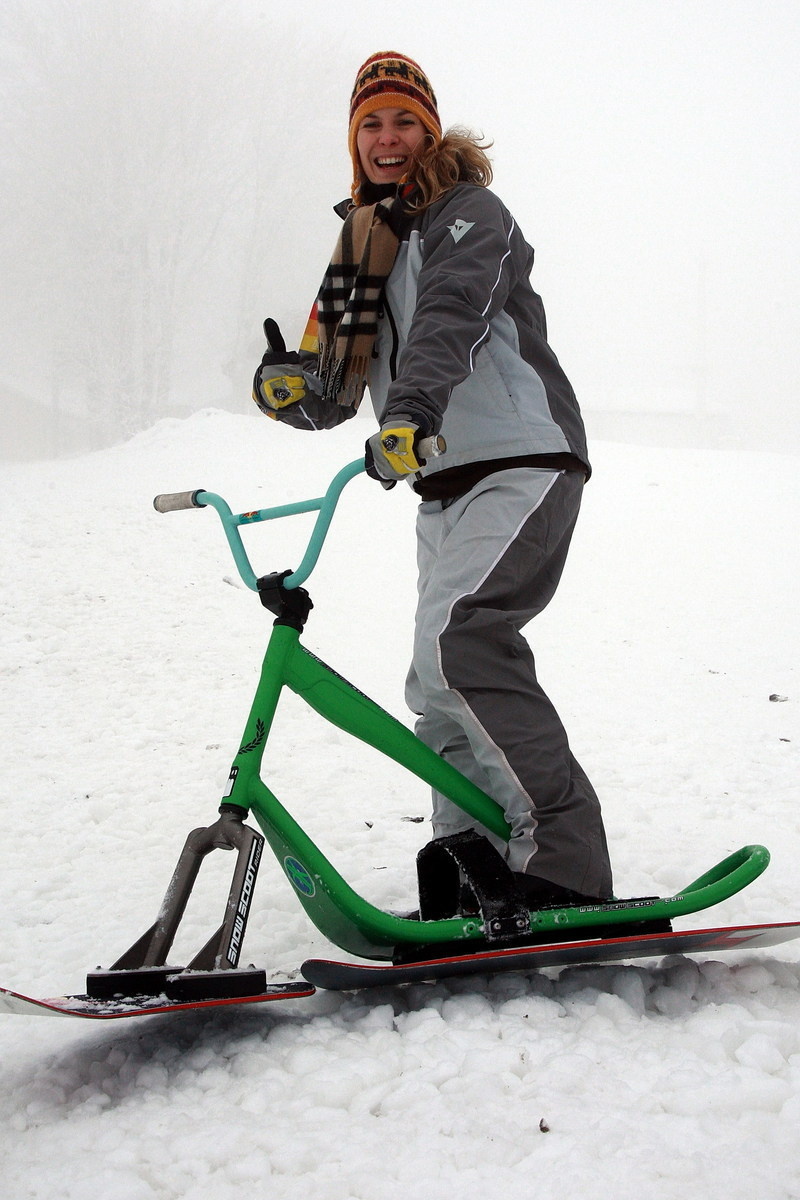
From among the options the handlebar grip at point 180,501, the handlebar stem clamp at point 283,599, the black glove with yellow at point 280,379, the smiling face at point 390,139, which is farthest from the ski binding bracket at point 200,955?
the smiling face at point 390,139

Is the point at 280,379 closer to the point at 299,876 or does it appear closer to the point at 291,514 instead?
the point at 291,514

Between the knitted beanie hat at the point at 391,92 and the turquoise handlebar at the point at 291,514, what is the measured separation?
2.97 ft

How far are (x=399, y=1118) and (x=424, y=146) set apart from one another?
6.63ft

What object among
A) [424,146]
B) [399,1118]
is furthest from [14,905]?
A: [424,146]

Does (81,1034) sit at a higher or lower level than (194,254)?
lower

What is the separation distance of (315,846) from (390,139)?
1.66 meters

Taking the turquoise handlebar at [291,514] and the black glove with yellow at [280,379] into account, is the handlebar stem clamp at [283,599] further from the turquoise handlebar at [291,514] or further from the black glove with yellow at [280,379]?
the black glove with yellow at [280,379]

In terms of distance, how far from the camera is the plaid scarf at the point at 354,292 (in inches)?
77.2

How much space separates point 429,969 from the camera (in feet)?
5.29

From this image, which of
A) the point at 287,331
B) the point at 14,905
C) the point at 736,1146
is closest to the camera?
the point at 736,1146

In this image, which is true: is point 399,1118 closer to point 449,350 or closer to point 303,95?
point 449,350

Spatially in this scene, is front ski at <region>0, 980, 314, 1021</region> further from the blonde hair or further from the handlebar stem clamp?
the blonde hair

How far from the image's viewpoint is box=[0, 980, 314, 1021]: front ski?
1276mm

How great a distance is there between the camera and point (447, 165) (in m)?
2.02
